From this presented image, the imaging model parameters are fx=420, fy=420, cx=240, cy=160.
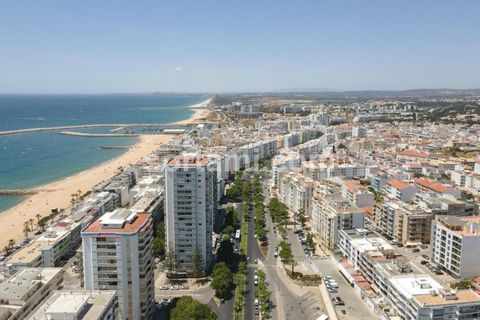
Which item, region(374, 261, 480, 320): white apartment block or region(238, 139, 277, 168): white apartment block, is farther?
region(238, 139, 277, 168): white apartment block

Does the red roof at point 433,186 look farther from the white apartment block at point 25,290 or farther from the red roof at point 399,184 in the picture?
the white apartment block at point 25,290

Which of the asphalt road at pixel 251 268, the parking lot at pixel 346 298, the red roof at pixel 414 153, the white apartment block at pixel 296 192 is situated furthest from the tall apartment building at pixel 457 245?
the red roof at pixel 414 153

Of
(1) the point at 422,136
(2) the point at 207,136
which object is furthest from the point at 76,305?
(1) the point at 422,136

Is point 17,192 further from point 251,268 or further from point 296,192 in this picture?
point 251,268

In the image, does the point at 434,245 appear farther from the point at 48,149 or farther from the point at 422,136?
the point at 48,149

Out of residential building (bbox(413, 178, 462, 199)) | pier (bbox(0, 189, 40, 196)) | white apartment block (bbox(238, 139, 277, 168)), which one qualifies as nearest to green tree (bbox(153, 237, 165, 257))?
residential building (bbox(413, 178, 462, 199))

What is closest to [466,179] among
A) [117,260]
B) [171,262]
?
[171,262]

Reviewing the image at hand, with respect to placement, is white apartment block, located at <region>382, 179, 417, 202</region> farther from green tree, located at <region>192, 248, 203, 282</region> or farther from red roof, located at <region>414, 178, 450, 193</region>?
green tree, located at <region>192, 248, 203, 282</region>
